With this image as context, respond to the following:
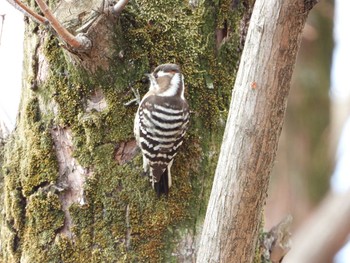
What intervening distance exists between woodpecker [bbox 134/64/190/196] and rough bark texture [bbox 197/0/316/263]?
74cm

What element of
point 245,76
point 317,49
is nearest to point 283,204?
point 317,49

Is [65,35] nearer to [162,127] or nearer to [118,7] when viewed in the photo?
[118,7]

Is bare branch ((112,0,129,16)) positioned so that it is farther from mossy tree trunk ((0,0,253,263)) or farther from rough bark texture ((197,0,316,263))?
rough bark texture ((197,0,316,263))

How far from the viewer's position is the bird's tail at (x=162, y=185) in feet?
10.8

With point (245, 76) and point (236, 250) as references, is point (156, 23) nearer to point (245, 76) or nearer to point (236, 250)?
point (245, 76)

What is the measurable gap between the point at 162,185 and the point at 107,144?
0.36 metres

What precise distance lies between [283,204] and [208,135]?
10.9 ft

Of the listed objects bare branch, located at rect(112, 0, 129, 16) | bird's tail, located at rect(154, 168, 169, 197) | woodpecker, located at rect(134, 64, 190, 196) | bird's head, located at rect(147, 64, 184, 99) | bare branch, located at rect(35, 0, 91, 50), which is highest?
bare branch, located at rect(112, 0, 129, 16)

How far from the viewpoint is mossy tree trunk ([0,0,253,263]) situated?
3285 mm

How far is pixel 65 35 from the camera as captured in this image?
288 centimetres

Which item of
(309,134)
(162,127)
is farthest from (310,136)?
(162,127)

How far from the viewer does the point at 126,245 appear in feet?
10.8

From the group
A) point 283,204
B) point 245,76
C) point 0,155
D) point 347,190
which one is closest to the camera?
point 245,76

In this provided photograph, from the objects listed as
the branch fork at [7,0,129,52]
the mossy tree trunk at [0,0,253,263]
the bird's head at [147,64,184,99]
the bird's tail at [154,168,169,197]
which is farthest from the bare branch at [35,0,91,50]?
the bird's tail at [154,168,169,197]
